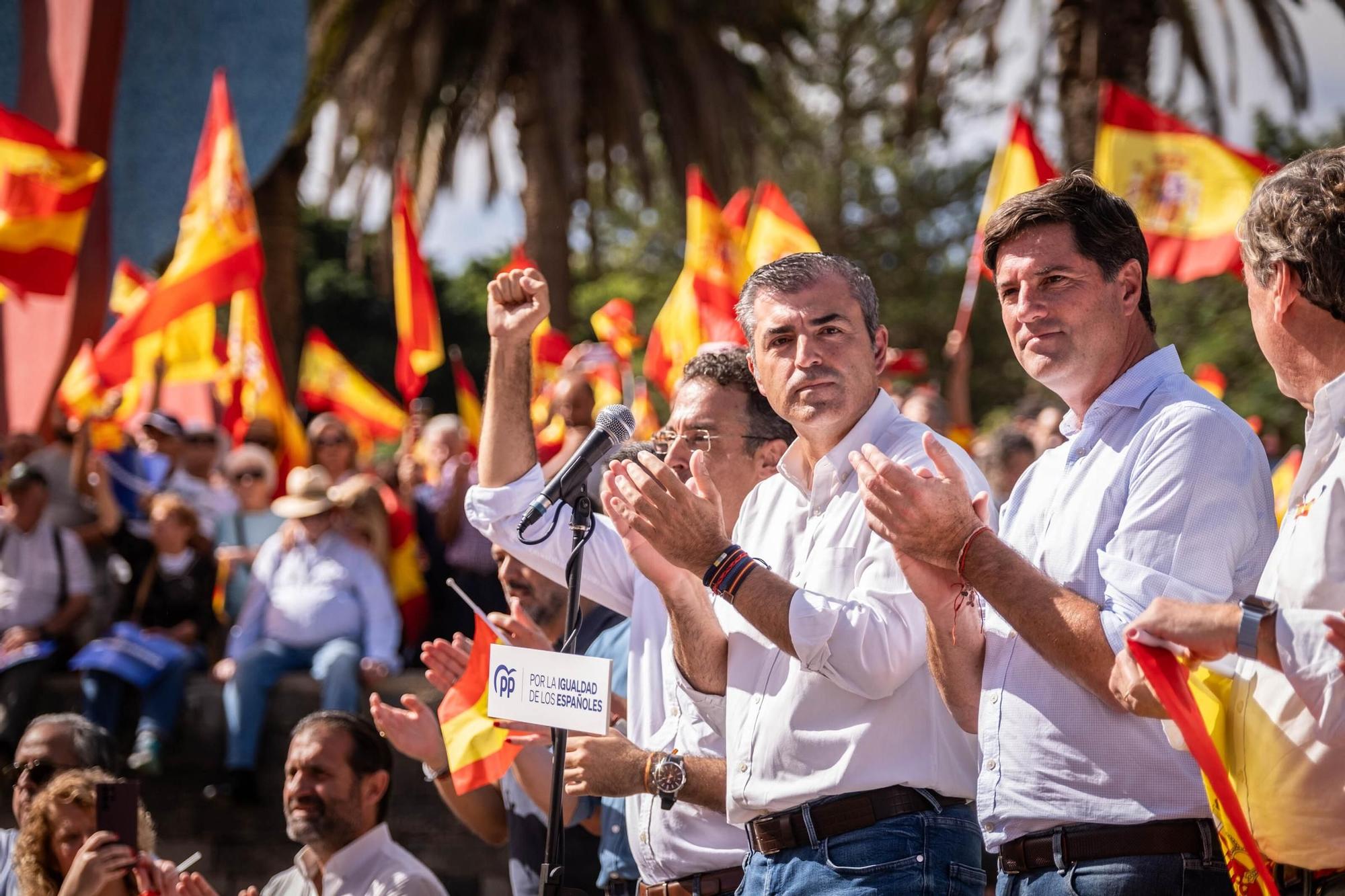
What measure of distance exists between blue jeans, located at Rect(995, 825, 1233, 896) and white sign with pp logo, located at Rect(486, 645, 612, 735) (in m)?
1.09

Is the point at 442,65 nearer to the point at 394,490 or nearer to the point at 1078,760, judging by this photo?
the point at 394,490

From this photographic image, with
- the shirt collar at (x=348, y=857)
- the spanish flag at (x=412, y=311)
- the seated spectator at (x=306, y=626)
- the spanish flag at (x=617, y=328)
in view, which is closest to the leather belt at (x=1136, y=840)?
the shirt collar at (x=348, y=857)

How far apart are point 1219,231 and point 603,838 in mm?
5973

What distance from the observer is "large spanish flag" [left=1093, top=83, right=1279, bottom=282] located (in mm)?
8867

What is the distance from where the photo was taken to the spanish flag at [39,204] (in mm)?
8875

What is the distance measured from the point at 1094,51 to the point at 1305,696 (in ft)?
31.8

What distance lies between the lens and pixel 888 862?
2.92 meters

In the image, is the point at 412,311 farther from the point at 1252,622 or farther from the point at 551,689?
the point at 1252,622

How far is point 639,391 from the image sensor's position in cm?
937

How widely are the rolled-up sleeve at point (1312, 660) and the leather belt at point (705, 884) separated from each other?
1668mm

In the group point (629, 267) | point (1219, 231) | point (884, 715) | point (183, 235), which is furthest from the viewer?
point (629, 267)

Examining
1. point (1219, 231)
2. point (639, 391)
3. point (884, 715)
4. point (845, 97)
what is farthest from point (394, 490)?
point (845, 97)

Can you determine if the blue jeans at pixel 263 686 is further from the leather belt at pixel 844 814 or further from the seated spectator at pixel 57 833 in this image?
the leather belt at pixel 844 814

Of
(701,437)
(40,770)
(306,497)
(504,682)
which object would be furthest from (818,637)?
(306,497)
